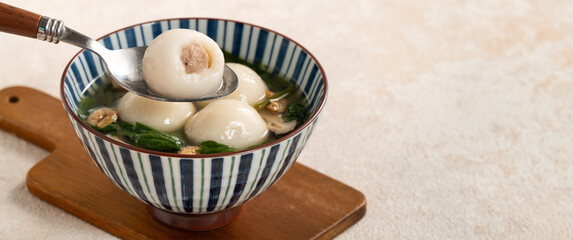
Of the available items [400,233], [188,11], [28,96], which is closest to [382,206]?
[400,233]

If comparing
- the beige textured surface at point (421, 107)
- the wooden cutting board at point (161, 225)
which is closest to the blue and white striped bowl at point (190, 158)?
the wooden cutting board at point (161, 225)

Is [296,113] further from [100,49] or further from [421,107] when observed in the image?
A: [421,107]

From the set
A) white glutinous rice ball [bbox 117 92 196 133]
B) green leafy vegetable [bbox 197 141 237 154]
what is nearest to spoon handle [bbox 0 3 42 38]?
white glutinous rice ball [bbox 117 92 196 133]

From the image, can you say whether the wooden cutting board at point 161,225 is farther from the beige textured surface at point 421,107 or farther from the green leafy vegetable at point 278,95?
the green leafy vegetable at point 278,95

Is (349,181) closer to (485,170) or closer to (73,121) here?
(485,170)

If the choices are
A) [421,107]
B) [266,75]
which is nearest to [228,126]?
[266,75]

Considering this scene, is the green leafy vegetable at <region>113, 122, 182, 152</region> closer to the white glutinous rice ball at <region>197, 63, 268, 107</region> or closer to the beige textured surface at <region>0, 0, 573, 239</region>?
the white glutinous rice ball at <region>197, 63, 268, 107</region>
